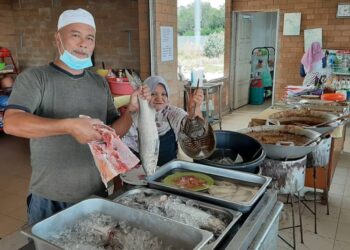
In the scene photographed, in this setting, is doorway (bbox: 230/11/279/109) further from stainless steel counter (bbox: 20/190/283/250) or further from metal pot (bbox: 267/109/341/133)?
stainless steel counter (bbox: 20/190/283/250)

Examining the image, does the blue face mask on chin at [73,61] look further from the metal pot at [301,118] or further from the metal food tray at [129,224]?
the metal pot at [301,118]

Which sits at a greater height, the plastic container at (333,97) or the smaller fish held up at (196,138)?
the smaller fish held up at (196,138)

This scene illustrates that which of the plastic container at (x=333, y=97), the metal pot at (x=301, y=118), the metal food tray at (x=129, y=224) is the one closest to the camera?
the metal food tray at (x=129, y=224)

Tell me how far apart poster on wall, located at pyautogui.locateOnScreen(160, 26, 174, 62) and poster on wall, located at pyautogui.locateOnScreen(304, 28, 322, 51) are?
310cm

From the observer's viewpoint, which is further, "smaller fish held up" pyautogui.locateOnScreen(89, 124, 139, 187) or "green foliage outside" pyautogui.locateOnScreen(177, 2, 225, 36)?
"green foliage outside" pyautogui.locateOnScreen(177, 2, 225, 36)

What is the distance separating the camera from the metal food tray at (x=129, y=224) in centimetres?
91

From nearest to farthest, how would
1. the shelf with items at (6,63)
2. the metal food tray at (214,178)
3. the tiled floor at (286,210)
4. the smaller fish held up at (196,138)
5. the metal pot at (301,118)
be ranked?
the metal food tray at (214,178), the smaller fish held up at (196,138), the tiled floor at (286,210), the metal pot at (301,118), the shelf with items at (6,63)

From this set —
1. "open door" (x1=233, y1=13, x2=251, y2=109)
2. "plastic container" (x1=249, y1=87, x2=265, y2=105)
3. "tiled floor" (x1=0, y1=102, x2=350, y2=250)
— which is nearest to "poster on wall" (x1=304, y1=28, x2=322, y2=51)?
"open door" (x1=233, y1=13, x2=251, y2=109)

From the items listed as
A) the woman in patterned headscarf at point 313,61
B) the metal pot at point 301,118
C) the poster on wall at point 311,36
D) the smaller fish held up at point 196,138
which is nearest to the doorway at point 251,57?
the poster on wall at point 311,36

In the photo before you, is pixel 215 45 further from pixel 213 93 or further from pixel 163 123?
pixel 163 123

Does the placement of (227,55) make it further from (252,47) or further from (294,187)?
(294,187)

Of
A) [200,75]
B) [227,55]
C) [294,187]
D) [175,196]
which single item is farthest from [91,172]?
[227,55]

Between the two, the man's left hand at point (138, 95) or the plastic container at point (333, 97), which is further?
the plastic container at point (333, 97)

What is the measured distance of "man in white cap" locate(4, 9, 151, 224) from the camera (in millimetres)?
1281
